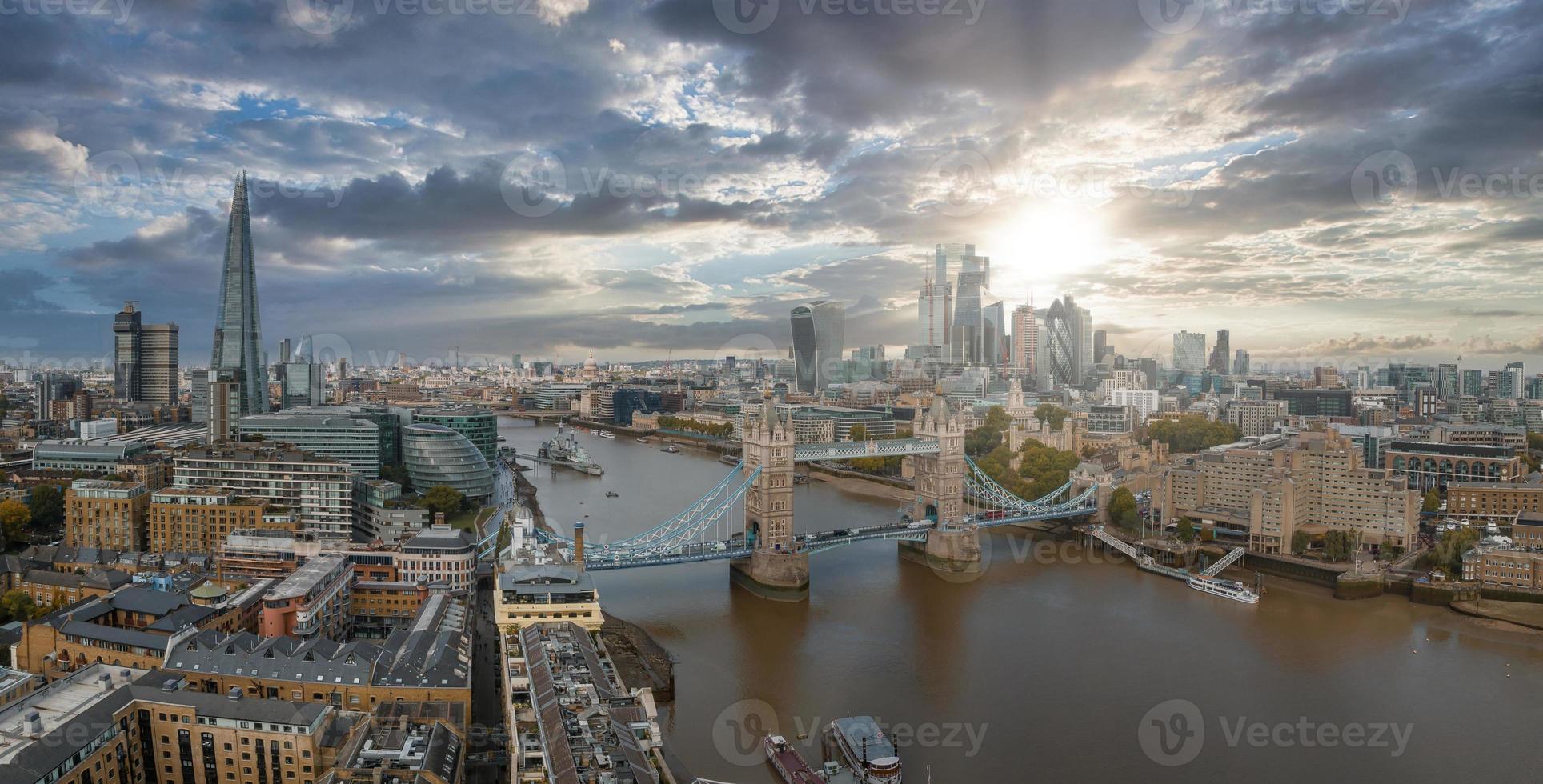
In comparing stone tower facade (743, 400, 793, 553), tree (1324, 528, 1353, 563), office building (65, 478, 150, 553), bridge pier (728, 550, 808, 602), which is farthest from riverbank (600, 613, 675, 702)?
tree (1324, 528, 1353, 563)

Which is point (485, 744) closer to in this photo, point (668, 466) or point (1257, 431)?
point (668, 466)

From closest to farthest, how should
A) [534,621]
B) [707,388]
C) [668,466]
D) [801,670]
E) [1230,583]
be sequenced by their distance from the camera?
[534,621]
[801,670]
[1230,583]
[668,466]
[707,388]

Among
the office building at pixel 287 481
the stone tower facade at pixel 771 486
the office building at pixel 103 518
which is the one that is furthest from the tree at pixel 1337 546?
the office building at pixel 103 518

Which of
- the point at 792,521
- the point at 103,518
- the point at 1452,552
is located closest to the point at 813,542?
the point at 792,521

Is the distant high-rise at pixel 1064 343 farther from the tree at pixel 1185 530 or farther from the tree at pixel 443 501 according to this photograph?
the tree at pixel 443 501

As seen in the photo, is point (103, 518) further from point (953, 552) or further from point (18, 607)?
point (953, 552)

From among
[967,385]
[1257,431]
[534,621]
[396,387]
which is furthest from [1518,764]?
[396,387]
